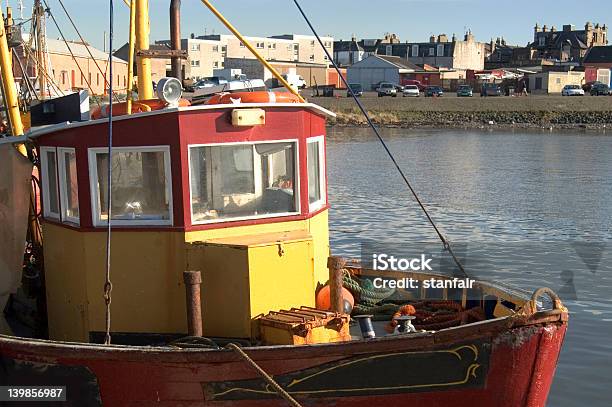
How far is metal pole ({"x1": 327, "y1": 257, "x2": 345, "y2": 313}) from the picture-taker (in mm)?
8711

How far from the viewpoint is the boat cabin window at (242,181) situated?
858cm

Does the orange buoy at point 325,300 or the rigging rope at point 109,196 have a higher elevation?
the rigging rope at point 109,196

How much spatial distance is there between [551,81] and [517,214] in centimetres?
6381

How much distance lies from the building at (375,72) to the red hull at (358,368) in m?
89.4

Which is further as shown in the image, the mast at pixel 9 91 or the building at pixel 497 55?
the building at pixel 497 55

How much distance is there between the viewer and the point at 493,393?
24.5 feet

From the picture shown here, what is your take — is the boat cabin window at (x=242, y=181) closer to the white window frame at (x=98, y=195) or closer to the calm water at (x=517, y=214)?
the white window frame at (x=98, y=195)

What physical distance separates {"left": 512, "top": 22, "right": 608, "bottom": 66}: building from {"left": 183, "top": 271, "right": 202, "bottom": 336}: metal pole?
400ft

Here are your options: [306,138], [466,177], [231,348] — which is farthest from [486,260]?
[466,177]

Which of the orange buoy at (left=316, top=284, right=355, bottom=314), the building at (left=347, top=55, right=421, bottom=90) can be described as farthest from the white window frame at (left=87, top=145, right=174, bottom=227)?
the building at (left=347, top=55, right=421, bottom=90)

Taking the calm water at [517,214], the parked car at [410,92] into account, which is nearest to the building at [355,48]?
the parked car at [410,92]

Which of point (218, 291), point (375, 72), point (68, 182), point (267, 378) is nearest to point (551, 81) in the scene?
point (375, 72)

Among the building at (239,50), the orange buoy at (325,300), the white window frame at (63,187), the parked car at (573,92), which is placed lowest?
the parked car at (573,92)
